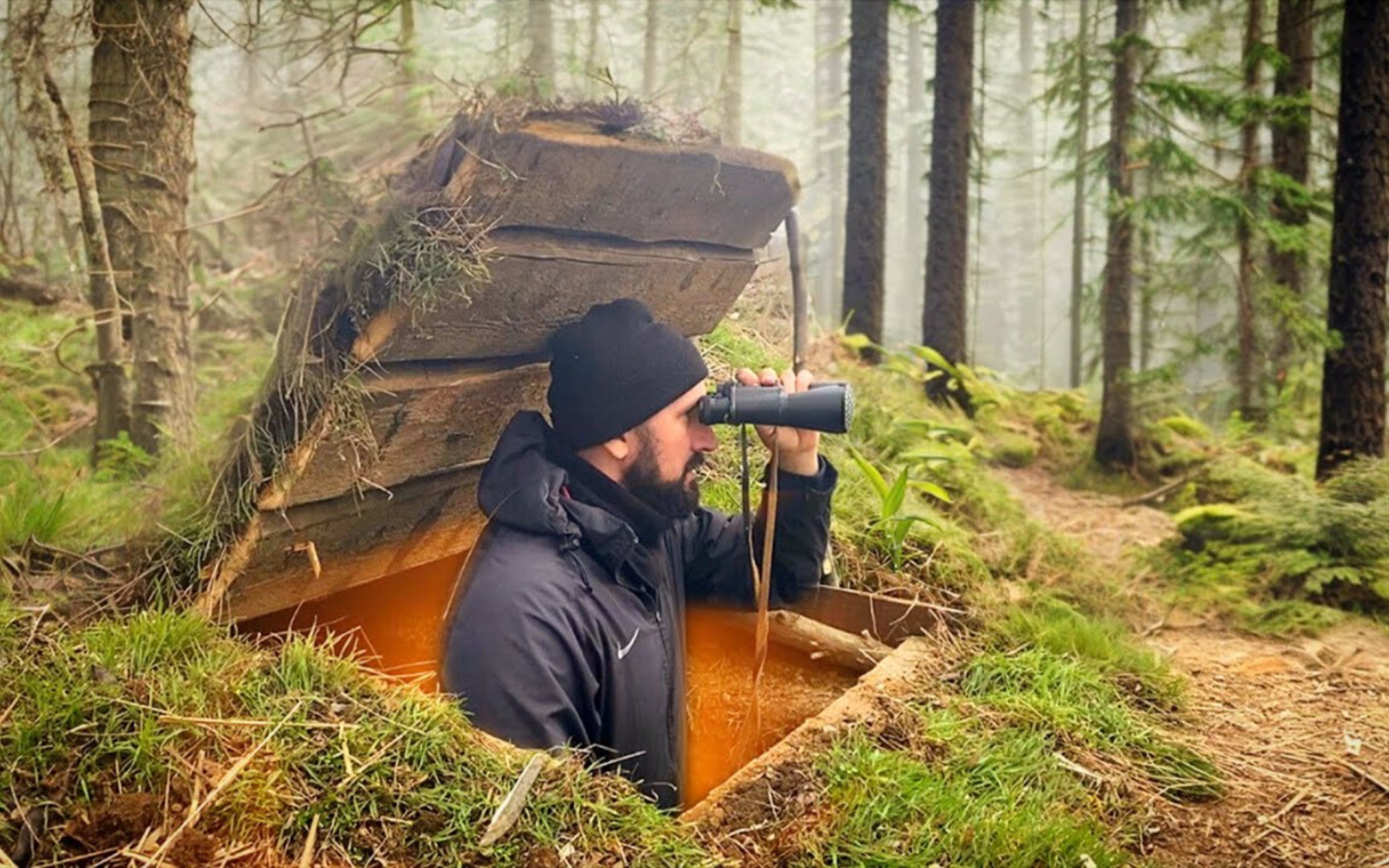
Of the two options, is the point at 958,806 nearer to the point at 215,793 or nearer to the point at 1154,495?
the point at 215,793

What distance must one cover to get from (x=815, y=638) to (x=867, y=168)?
929 centimetres

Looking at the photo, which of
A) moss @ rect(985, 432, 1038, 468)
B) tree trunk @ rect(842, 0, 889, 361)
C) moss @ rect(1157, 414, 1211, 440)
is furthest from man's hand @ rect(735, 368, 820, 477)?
moss @ rect(1157, 414, 1211, 440)

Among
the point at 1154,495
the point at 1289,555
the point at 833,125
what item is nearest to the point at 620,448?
the point at 1289,555

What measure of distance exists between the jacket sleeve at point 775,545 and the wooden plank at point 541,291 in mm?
949

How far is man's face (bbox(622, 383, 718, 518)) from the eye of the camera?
11.2 feet

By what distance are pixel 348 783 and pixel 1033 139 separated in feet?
166

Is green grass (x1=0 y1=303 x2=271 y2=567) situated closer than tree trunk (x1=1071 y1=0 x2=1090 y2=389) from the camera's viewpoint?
Yes

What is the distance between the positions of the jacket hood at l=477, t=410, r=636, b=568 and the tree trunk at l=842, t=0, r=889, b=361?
9147 mm

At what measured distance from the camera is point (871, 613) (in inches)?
169

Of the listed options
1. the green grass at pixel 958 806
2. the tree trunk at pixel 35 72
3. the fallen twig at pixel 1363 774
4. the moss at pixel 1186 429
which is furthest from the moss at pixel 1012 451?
the tree trunk at pixel 35 72

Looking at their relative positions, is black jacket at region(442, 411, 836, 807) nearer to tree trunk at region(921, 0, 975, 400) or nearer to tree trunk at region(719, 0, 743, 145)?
tree trunk at region(921, 0, 975, 400)

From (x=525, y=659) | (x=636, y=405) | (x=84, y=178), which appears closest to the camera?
(x=525, y=659)

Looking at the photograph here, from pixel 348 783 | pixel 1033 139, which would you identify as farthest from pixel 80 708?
pixel 1033 139

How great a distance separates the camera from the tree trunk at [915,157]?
40.9m
